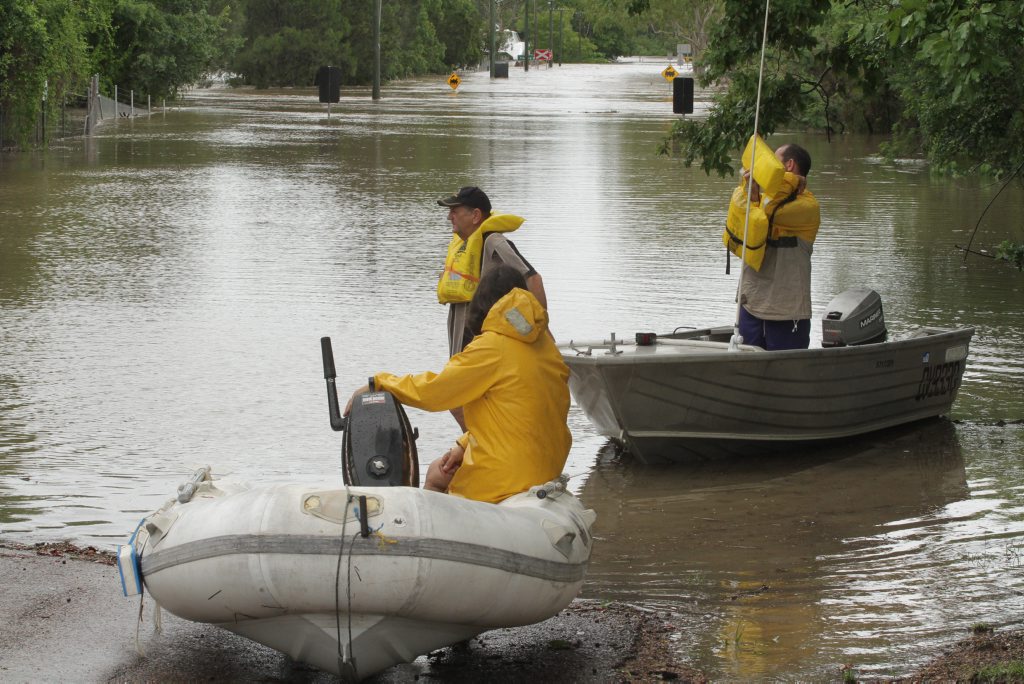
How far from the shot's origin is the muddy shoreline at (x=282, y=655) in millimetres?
5617

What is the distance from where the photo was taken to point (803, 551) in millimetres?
7621

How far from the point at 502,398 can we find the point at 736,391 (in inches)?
129

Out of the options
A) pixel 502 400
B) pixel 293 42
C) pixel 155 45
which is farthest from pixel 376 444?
pixel 293 42

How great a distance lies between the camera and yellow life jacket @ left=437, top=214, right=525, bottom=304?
806 centimetres

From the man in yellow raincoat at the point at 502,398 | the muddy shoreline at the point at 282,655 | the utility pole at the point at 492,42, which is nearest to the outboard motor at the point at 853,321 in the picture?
the muddy shoreline at the point at 282,655

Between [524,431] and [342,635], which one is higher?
[524,431]

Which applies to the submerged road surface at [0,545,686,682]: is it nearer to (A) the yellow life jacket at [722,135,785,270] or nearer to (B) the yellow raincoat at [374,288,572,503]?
(B) the yellow raincoat at [374,288,572,503]

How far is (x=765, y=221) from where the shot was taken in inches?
363

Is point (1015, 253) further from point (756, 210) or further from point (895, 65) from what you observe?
point (756, 210)

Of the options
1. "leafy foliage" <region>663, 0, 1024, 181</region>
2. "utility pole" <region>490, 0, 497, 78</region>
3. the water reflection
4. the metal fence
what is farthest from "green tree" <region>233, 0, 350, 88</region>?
the water reflection

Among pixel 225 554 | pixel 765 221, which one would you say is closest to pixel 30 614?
pixel 225 554

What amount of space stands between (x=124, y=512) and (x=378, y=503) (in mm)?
3280

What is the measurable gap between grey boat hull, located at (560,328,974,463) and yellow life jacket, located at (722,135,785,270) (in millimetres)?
621

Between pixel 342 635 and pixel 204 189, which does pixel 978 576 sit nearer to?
pixel 342 635
